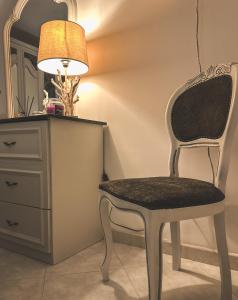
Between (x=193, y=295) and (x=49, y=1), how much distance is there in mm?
1956

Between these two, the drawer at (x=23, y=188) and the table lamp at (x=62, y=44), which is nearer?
the drawer at (x=23, y=188)

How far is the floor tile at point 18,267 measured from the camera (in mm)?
1108

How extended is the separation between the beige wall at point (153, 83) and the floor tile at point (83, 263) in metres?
0.26

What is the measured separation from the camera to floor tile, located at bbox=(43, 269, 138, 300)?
95 centimetres

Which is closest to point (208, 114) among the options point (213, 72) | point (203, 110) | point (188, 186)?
point (203, 110)

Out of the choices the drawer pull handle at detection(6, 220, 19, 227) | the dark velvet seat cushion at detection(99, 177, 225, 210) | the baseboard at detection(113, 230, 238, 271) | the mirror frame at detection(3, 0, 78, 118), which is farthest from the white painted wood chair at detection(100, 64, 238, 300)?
the mirror frame at detection(3, 0, 78, 118)

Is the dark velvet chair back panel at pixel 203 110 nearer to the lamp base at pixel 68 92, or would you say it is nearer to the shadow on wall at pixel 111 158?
the shadow on wall at pixel 111 158

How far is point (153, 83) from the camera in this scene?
1.35 meters

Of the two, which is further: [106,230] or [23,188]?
[23,188]

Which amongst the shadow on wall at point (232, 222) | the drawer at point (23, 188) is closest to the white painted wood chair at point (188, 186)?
the shadow on wall at point (232, 222)

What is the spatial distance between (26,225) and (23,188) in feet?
0.65

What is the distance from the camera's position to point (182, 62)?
4.12ft

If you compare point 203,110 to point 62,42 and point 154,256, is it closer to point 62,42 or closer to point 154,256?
point 154,256

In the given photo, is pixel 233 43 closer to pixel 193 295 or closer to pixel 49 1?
pixel 193 295
